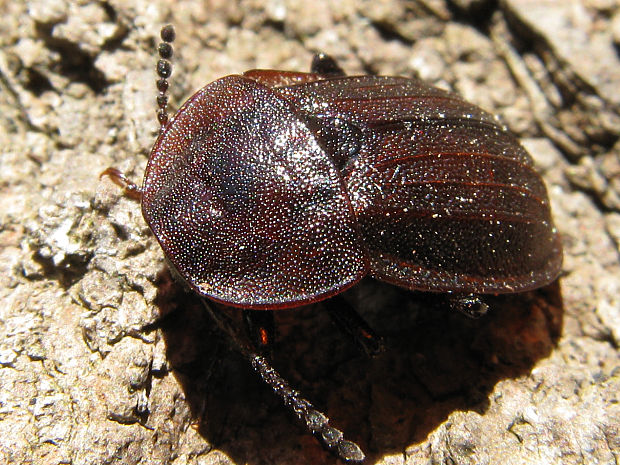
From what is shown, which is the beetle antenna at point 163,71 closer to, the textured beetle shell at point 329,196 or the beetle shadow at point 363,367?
the textured beetle shell at point 329,196

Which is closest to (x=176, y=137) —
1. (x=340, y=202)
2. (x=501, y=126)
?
(x=340, y=202)

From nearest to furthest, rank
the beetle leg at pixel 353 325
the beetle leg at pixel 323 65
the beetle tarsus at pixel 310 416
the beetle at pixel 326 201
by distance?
the beetle tarsus at pixel 310 416 → the beetle at pixel 326 201 → the beetle leg at pixel 353 325 → the beetle leg at pixel 323 65

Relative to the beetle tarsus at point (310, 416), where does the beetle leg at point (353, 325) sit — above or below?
above

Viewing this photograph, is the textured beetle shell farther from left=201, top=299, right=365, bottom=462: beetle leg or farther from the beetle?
left=201, top=299, right=365, bottom=462: beetle leg

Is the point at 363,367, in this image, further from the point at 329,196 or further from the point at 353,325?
the point at 329,196

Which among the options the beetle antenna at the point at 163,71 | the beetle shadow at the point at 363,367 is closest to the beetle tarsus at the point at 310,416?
the beetle shadow at the point at 363,367

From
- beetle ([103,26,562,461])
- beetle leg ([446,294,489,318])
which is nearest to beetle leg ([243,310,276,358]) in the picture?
beetle ([103,26,562,461])
